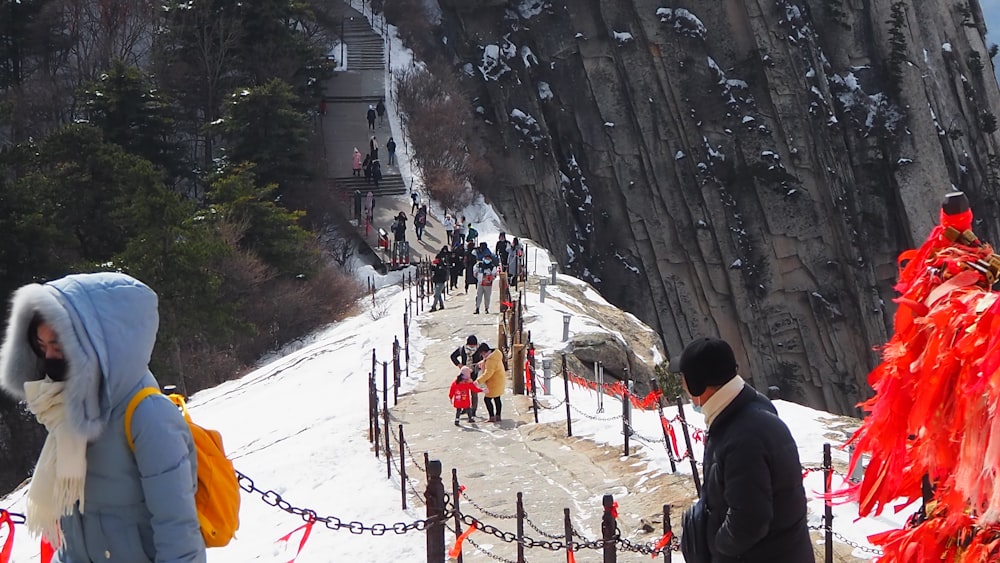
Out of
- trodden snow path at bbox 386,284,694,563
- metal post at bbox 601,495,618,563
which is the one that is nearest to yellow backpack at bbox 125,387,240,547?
metal post at bbox 601,495,618,563

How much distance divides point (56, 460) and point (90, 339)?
0.42 metres

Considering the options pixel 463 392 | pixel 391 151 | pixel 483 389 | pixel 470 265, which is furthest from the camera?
pixel 391 151

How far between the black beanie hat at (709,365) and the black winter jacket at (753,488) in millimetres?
105

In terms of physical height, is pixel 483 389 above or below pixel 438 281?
below

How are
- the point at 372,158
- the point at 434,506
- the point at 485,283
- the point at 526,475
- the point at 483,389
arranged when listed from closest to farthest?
the point at 434,506, the point at 526,475, the point at 483,389, the point at 485,283, the point at 372,158

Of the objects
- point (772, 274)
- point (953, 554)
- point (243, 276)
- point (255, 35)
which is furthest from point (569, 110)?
point (953, 554)

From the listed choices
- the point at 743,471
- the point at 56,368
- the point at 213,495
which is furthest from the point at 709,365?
the point at 56,368

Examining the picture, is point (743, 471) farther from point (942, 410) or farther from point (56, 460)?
point (56, 460)

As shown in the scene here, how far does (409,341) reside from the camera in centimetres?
1880

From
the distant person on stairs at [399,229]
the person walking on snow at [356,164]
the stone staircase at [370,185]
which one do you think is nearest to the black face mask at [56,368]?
the distant person on stairs at [399,229]

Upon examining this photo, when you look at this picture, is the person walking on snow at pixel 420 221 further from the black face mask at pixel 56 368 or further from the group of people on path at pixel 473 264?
the black face mask at pixel 56 368

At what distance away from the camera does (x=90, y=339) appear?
3.22 meters

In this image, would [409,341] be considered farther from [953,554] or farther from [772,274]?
[772,274]

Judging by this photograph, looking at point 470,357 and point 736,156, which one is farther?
point 736,156
